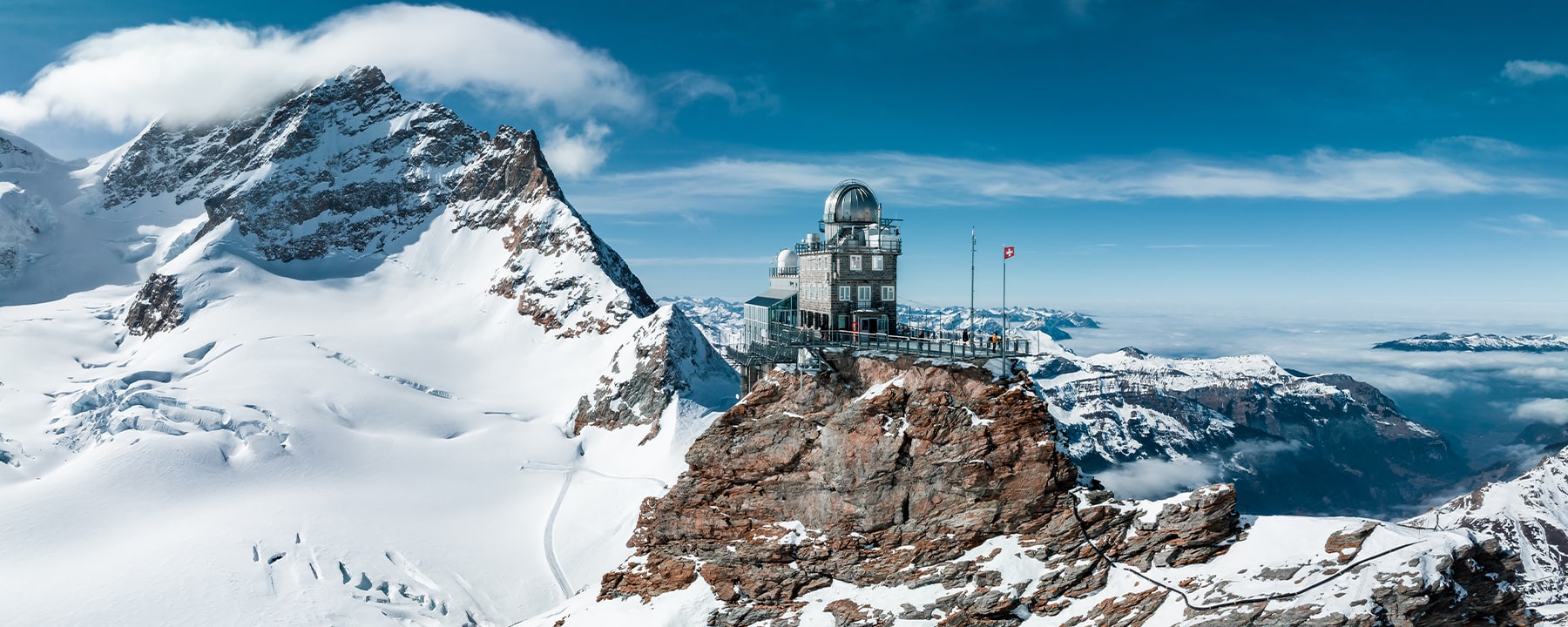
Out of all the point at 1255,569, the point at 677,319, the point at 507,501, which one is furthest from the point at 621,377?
the point at 1255,569

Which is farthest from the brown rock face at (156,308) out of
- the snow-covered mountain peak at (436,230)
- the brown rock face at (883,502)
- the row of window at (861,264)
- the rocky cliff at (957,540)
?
the row of window at (861,264)

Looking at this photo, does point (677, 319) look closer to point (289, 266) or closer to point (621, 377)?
point (621, 377)

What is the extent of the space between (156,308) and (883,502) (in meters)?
169

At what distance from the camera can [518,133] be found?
190 metres

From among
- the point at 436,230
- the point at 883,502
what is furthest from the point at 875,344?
the point at 436,230

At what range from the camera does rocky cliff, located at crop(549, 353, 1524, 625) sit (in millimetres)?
33219

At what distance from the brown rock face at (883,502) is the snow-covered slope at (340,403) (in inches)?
1704

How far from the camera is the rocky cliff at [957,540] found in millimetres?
33219

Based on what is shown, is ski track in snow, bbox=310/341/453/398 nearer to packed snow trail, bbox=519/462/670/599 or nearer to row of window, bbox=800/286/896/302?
packed snow trail, bbox=519/462/670/599

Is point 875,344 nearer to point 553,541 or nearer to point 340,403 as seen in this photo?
point 553,541

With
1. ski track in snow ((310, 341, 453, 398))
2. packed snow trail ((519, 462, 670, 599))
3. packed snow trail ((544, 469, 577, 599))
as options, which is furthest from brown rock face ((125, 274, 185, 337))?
packed snow trail ((544, 469, 577, 599))

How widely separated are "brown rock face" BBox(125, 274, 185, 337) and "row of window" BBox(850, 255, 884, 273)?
150 m

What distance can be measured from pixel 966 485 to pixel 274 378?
122 m

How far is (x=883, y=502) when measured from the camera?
4588 cm
